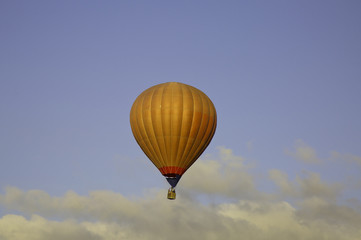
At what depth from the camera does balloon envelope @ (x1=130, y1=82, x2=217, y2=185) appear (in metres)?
77.8

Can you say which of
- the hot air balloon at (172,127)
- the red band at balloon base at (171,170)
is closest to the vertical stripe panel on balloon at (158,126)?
the hot air balloon at (172,127)

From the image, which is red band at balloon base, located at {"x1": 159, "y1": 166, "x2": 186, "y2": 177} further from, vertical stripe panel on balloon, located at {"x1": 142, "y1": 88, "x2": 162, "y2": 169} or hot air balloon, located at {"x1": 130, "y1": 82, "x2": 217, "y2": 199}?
vertical stripe panel on balloon, located at {"x1": 142, "y1": 88, "x2": 162, "y2": 169}

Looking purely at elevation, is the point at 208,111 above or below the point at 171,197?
above

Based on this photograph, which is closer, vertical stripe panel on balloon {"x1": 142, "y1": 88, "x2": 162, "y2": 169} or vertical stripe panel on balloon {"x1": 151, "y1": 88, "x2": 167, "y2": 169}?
vertical stripe panel on balloon {"x1": 151, "y1": 88, "x2": 167, "y2": 169}

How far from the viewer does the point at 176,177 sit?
78.6 m

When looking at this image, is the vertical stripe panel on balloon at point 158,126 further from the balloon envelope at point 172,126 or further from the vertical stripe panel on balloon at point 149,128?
the vertical stripe panel on balloon at point 149,128

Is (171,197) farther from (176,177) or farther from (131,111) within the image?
(131,111)

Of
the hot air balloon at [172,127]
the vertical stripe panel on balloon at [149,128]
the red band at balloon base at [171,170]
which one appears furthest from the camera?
the red band at balloon base at [171,170]

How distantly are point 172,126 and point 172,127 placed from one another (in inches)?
3.9

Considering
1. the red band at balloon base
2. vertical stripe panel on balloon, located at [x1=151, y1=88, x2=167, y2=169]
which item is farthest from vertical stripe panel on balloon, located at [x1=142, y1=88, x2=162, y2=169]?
the red band at balloon base

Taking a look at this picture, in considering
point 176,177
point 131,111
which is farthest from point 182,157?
point 131,111

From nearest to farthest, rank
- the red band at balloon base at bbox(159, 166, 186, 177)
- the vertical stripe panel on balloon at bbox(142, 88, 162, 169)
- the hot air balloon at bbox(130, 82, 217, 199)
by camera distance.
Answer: the hot air balloon at bbox(130, 82, 217, 199)
the vertical stripe panel on balloon at bbox(142, 88, 162, 169)
the red band at balloon base at bbox(159, 166, 186, 177)

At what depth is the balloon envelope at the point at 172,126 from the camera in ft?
255

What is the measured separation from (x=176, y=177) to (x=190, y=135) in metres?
4.49
